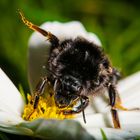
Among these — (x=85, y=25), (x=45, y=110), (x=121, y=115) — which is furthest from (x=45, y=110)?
(x=85, y=25)

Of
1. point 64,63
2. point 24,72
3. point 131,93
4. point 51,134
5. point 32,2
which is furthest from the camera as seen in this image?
point 32,2

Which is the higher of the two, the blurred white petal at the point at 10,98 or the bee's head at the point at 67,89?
the blurred white petal at the point at 10,98

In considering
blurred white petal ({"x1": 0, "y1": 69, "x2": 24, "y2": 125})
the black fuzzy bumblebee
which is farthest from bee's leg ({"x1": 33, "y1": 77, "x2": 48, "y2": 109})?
blurred white petal ({"x1": 0, "y1": 69, "x2": 24, "y2": 125})

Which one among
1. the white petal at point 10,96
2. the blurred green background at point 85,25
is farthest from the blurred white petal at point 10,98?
the blurred green background at point 85,25

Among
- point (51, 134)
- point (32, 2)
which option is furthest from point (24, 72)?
point (51, 134)

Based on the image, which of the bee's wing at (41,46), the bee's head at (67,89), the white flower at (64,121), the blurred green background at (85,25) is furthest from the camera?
the blurred green background at (85,25)

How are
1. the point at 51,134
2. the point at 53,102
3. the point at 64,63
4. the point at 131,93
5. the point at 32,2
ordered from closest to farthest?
the point at 51,134 < the point at 64,63 < the point at 53,102 < the point at 131,93 < the point at 32,2

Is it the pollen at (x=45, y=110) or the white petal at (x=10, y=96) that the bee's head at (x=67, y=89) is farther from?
the white petal at (x=10, y=96)

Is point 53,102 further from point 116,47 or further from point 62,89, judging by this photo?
point 116,47
